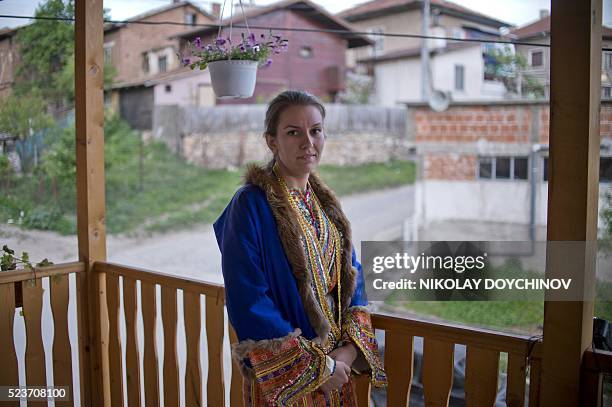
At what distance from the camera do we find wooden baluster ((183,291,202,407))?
7.32 ft

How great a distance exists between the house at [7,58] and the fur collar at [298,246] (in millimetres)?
2017

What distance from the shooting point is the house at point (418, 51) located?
12.8 feet

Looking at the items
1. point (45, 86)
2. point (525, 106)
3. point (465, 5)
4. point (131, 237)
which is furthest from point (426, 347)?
point (131, 237)

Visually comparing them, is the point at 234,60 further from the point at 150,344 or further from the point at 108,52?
the point at 108,52

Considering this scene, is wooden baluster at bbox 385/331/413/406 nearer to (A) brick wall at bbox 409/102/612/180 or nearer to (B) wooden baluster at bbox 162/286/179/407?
(B) wooden baluster at bbox 162/286/179/407

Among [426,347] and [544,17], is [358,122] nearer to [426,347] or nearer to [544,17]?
[544,17]

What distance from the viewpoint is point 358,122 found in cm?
938

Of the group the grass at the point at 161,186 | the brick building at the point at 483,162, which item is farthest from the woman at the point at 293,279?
the grass at the point at 161,186

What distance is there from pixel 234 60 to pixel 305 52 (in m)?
4.91

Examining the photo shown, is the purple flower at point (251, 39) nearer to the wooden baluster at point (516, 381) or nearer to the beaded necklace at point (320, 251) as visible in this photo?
the beaded necklace at point (320, 251)

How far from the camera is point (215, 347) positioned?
218cm

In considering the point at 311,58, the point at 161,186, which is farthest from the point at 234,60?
the point at 161,186

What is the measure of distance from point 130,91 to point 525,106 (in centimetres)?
432

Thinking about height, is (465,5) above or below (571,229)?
above
